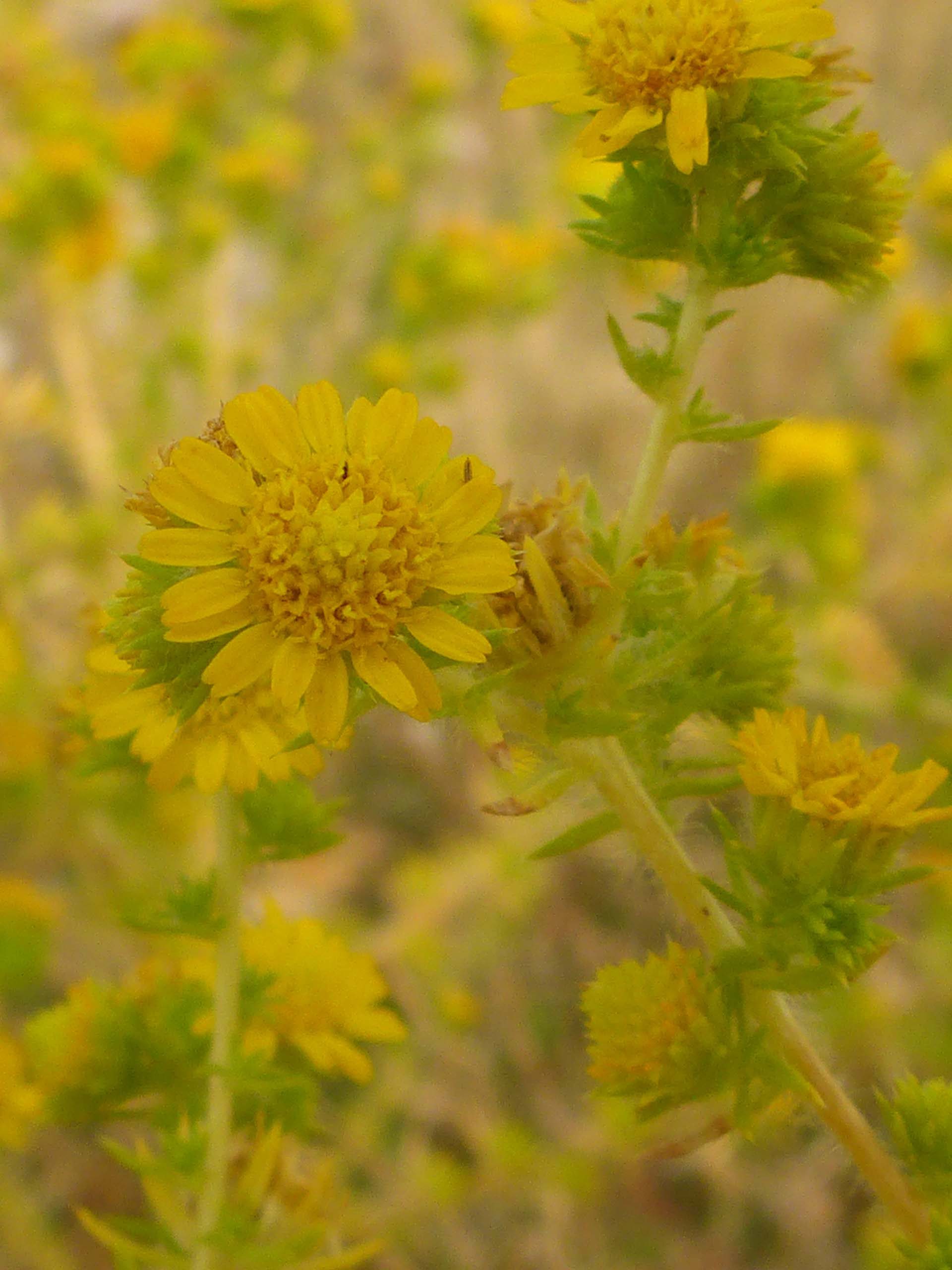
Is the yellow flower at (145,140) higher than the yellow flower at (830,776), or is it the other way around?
the yellow flower at (145,140)

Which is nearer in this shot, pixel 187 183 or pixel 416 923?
pixel 416 923

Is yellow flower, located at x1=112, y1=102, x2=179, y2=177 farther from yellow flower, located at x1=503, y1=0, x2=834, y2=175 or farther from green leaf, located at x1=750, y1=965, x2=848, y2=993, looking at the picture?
green leaf, located at x1=750, y1=965, x2=848, y2=993

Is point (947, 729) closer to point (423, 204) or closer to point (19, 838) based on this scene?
point (19, 838)

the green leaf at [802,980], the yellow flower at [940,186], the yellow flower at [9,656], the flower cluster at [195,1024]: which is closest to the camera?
the green leaf at [802,980]

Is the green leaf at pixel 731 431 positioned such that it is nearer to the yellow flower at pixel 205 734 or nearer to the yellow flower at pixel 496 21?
the yellow flower at pixel 205 734

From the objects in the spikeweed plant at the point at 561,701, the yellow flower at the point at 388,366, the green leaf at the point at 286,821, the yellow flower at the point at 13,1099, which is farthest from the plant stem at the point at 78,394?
the green leaf at the point at 286,821

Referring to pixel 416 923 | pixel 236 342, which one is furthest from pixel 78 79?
pixel 416 923
